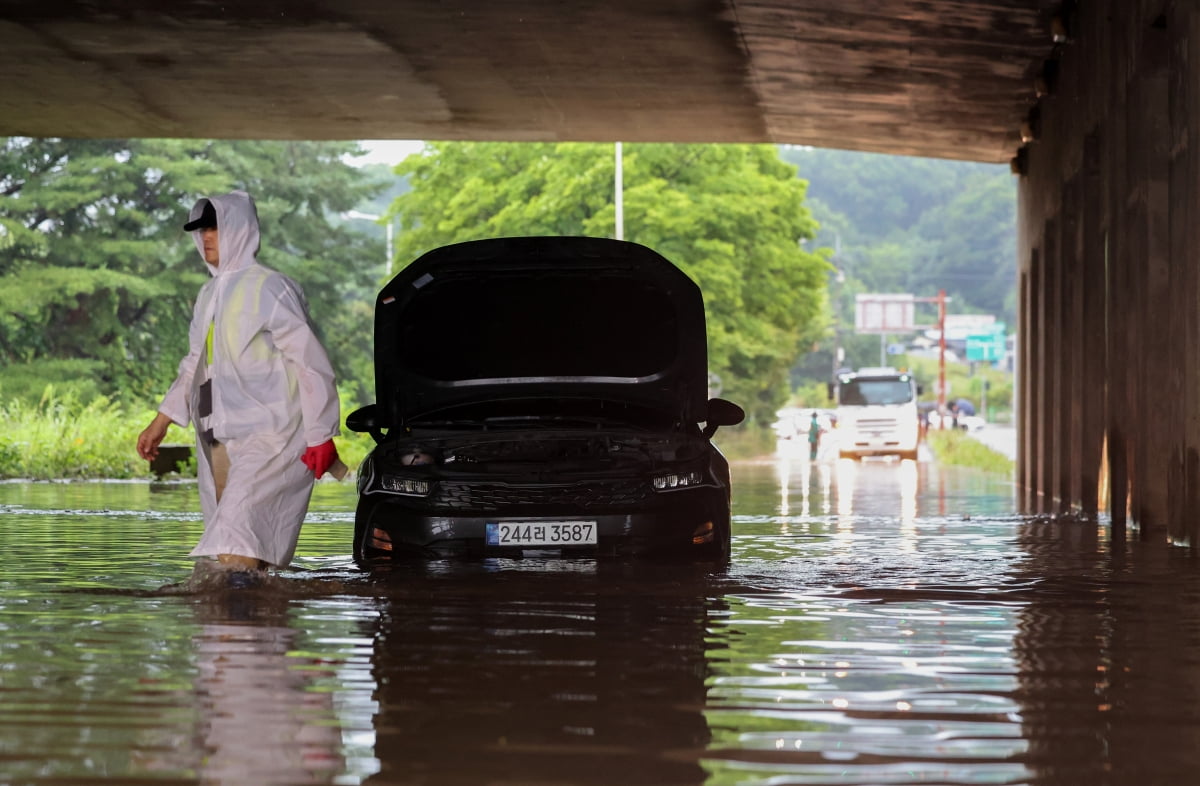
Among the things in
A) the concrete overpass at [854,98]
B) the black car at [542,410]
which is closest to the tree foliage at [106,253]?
the concrete overpass at [854,98]

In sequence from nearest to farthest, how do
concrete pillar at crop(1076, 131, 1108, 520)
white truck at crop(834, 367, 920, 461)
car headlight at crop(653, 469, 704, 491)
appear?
car headlight at crop(653, 469, 704, 491), concrete pillar at crop(1076, 131, 1108, 520), white truck at crop(834, 367, 920, 461)

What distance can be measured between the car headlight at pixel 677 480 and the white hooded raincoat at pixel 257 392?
1973mm

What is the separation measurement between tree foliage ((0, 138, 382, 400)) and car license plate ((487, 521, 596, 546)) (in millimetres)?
44518

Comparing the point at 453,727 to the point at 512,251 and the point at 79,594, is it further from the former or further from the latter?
the point at 512,251

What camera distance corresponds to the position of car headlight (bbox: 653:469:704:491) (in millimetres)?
11219

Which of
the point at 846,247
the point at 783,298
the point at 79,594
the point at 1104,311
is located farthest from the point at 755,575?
the point at 846,247

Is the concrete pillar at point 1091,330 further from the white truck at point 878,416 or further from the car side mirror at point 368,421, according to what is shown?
the white truck at point 878,416

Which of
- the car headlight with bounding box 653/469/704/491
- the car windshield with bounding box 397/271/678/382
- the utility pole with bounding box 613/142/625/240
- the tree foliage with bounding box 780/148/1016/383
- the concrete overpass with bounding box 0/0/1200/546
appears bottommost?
the car headlight with bounding box 653/469/704/491

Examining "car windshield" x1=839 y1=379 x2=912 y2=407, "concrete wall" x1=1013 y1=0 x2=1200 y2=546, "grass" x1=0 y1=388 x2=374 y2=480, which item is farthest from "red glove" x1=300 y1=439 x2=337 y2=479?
"car windshield" x1=839 y1=379 x2=912 y2=407

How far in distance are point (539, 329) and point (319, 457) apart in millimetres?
2806

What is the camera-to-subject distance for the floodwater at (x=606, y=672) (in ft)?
18.3

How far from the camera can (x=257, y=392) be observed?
1008cm

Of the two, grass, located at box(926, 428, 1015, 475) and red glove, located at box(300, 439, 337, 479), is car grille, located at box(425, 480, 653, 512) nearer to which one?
red glove, located at box(300, 439, 337, 479)

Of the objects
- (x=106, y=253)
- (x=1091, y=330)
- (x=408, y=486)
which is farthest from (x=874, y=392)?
(x=408, y=486)
